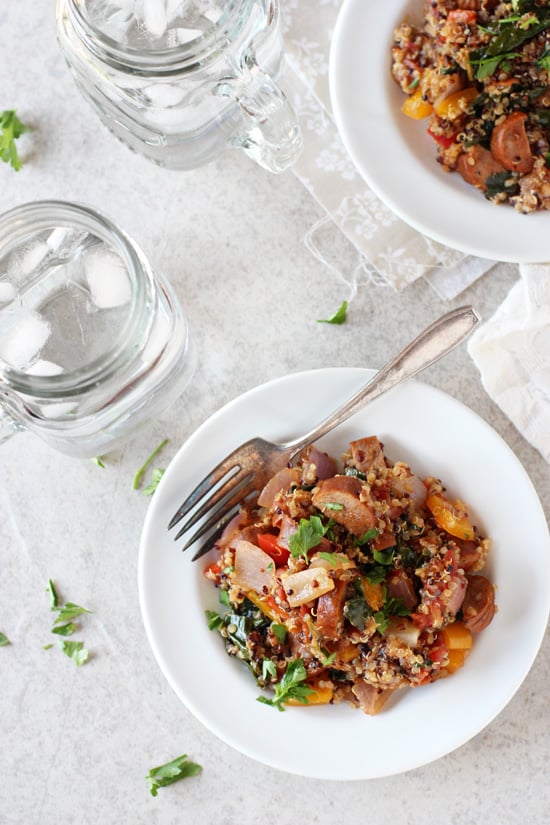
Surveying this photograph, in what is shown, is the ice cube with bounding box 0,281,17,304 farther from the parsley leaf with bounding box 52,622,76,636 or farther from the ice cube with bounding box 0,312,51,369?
the parsley leaf with bounding box 52,622,76,636

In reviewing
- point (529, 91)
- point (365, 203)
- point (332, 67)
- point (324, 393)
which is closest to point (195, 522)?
point (324, 393)

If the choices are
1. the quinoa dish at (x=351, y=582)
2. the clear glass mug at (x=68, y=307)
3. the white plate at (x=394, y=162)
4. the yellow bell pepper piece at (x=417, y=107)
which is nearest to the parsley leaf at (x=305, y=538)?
the quinoa dish at (x=351, y=582)

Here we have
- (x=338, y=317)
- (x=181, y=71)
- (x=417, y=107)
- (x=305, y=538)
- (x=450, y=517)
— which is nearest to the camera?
(x=181, y=71)

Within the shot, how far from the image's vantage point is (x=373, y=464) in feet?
6.36

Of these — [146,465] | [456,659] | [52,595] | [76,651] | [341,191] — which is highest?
[341,191]

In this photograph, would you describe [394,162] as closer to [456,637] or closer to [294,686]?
[456,637]

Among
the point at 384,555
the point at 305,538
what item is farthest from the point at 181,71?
the point at 384,555

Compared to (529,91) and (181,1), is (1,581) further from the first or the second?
(529,91)

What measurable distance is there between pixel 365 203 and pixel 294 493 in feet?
2.56

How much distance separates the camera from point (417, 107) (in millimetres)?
2035

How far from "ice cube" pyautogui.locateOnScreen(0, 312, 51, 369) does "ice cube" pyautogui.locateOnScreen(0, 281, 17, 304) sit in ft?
0.14

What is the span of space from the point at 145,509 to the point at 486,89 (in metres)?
1.31

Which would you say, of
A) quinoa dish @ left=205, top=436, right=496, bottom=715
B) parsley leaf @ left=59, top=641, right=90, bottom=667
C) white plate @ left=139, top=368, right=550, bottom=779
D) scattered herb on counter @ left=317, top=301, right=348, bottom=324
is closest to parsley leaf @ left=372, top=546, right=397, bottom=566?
quinoa dish @ left=205, top=436, right=496, bottom=715

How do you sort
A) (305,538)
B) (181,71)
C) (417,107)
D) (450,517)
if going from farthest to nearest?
(417,107) → (450,517) → (305,538) → (181,71)
